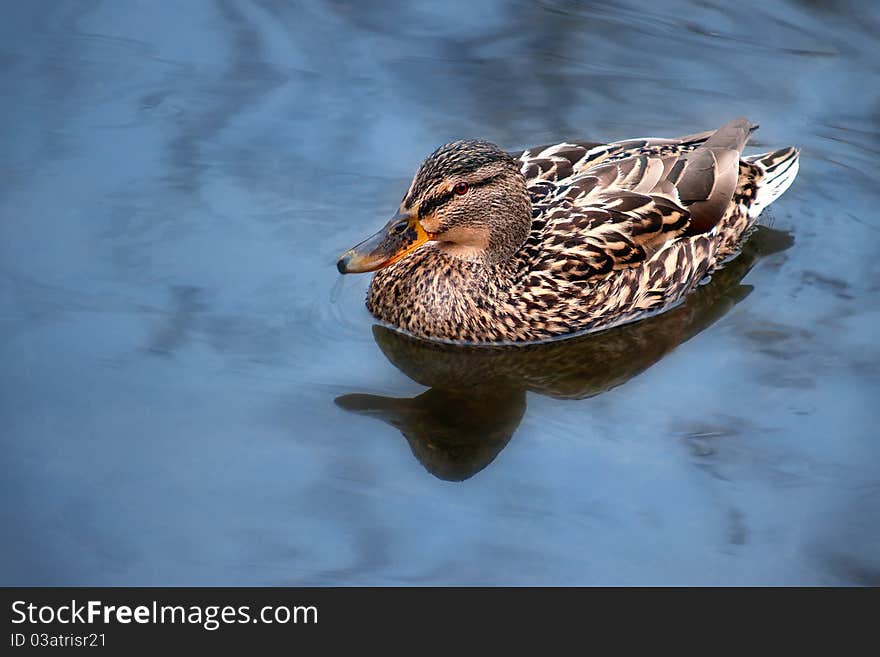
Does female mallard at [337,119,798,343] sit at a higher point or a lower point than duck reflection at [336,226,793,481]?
higher

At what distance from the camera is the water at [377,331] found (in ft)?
21.6

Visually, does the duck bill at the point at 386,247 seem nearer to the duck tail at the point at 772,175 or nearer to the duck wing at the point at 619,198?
the duck wing at the point at 619,198

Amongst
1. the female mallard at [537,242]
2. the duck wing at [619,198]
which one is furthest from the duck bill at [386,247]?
the duck wing at [619,198]

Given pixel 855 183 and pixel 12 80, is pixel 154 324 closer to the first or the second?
pixel 12 80

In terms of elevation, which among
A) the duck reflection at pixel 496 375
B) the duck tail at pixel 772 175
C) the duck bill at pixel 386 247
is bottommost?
the duck reflection at pixel 496 375

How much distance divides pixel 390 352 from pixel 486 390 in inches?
26.5

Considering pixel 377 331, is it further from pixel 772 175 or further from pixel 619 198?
pixel 772 175

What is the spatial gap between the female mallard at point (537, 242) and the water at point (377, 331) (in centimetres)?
22

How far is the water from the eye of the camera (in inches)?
260

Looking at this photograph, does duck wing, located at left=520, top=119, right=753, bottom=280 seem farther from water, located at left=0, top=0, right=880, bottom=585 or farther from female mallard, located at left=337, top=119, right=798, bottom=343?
water, located at left=0, top=0, right=880, bottom=585

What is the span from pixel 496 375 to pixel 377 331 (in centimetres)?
81

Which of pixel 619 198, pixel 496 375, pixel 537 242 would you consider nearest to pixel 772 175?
pixel 619 198

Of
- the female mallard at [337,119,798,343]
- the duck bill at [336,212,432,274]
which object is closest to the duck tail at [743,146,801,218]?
the female mallard at [337,119,798,343]

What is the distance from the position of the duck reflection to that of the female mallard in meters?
0.12
